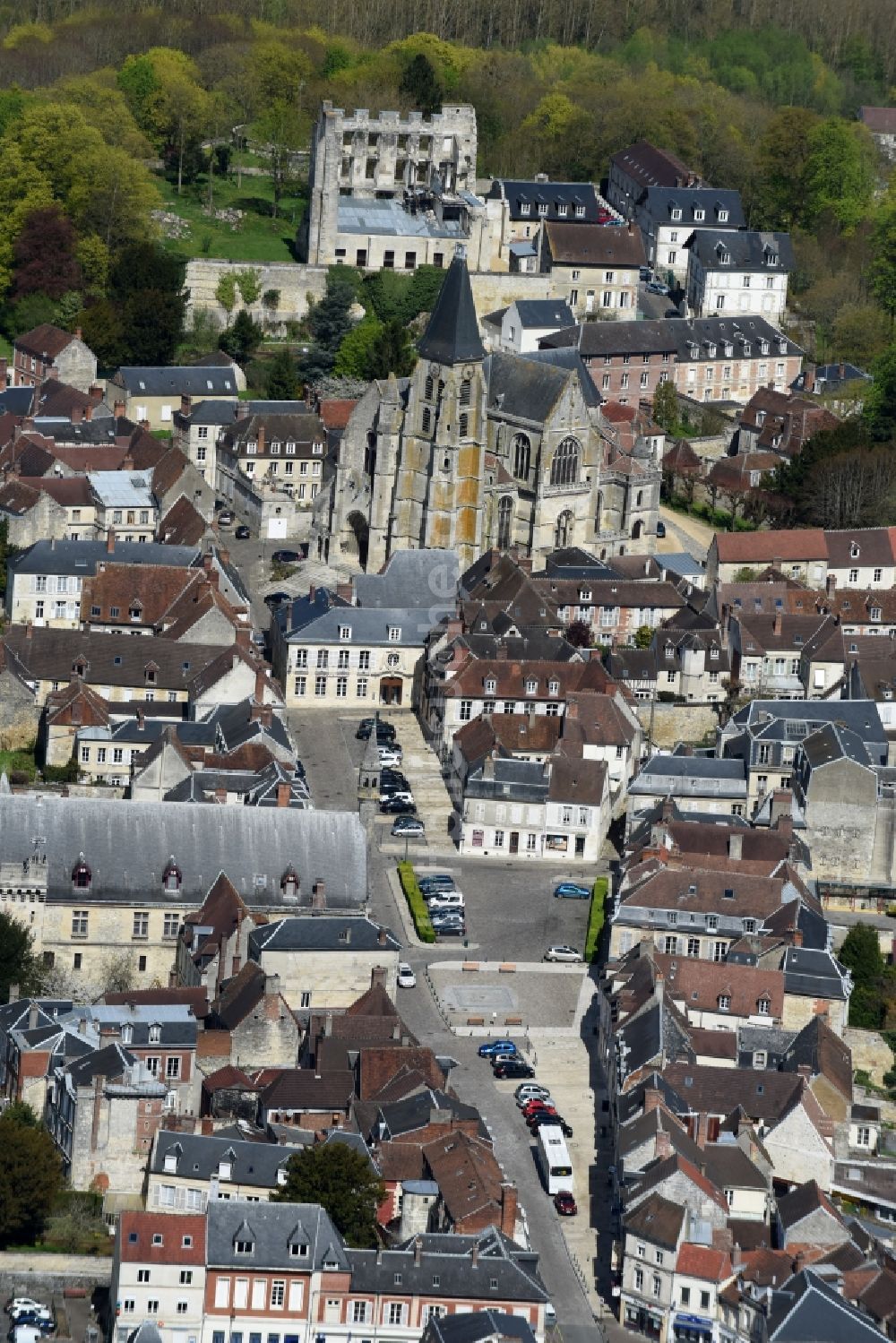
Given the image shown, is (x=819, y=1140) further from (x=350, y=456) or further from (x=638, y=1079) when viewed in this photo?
(x=350, y=456)

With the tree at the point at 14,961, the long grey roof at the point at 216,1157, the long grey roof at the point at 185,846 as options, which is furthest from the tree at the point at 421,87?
the long grey roof at the point at 216,1157

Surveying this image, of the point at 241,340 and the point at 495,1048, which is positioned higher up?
the point at 241,340

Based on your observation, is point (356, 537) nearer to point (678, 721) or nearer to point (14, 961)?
point (678, 721)

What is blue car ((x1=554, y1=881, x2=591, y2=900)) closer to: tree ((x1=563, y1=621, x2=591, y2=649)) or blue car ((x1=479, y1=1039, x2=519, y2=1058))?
blue car ((x1=479, y1=1039, x2=519, y2=1058))

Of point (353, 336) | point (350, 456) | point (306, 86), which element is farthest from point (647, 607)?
point (306, 86)

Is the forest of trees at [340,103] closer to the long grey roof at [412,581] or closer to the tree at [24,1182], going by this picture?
the long grey roof at [412,581]

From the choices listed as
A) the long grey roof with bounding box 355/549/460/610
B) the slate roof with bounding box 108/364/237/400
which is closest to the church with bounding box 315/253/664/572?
the long grey roof with bounding box 355/549/460/610

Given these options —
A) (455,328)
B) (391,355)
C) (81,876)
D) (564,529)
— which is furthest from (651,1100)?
(391,355)
